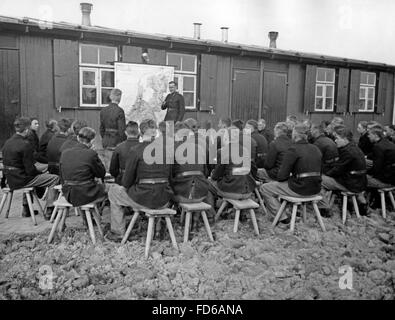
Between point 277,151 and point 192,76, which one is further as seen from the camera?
point 192,76

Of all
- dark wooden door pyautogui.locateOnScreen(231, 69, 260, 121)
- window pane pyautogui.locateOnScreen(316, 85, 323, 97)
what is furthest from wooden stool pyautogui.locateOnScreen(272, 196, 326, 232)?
window pane pyautogui.locateOnScreen(316, 85, 323, 97)

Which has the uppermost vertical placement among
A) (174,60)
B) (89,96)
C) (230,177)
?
(174,60)

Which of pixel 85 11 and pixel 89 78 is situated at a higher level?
pixel 85 11

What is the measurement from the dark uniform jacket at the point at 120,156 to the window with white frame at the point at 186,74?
651cm

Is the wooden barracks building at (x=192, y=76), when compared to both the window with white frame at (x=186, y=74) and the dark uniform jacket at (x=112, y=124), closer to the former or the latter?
the window with white frame at (x=186, y=74)

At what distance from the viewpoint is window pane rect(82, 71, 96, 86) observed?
10.0m

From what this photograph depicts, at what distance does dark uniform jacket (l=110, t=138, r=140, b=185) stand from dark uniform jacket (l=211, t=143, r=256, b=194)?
1167 mm

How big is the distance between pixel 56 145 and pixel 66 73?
4142 mm

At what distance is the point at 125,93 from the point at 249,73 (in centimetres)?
425

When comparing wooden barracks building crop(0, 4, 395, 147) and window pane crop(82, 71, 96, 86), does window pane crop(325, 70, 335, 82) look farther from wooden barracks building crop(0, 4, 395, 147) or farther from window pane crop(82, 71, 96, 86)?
window pane crop(82, 71, 96, 86)

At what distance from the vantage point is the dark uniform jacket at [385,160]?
6.52 metres

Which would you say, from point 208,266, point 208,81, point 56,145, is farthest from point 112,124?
point 208,81

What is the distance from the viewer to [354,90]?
1558 cm

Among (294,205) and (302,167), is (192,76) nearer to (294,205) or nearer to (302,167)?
(302,167)
